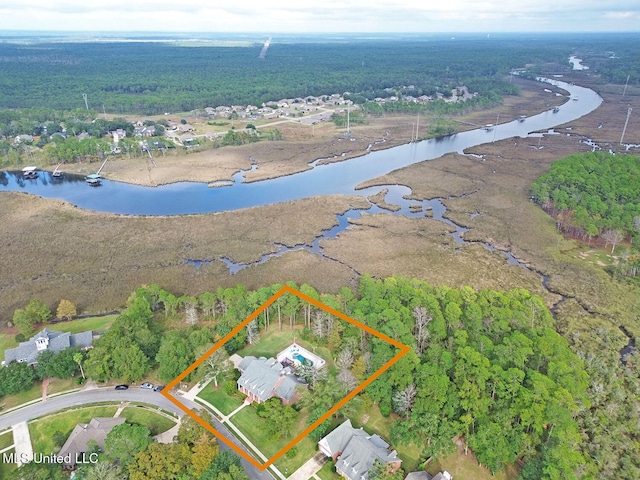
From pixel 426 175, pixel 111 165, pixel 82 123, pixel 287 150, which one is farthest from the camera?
pixel 82 123

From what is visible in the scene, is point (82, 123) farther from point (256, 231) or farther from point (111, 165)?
point (256, 231)

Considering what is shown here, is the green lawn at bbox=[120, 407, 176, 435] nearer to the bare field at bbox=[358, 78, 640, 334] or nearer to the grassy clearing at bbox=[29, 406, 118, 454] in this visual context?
the grassy clearing at bbox=[29, 406, 118, 454]

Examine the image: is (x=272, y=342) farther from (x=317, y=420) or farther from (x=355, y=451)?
(x=355, y=451)

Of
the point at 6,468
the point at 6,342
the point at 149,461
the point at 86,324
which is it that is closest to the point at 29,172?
the point at 6,342

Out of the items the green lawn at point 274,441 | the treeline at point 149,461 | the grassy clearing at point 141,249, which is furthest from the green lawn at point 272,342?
the treeline at point 149,461

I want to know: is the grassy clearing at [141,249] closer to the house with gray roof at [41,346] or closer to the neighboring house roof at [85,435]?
the house with gray roof at [41,346]

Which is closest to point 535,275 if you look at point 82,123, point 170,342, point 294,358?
point 294,358

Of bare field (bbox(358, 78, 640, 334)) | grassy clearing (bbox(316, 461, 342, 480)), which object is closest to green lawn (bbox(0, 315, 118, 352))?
grassy clearing (bbox(316, 461, 342, 480))
